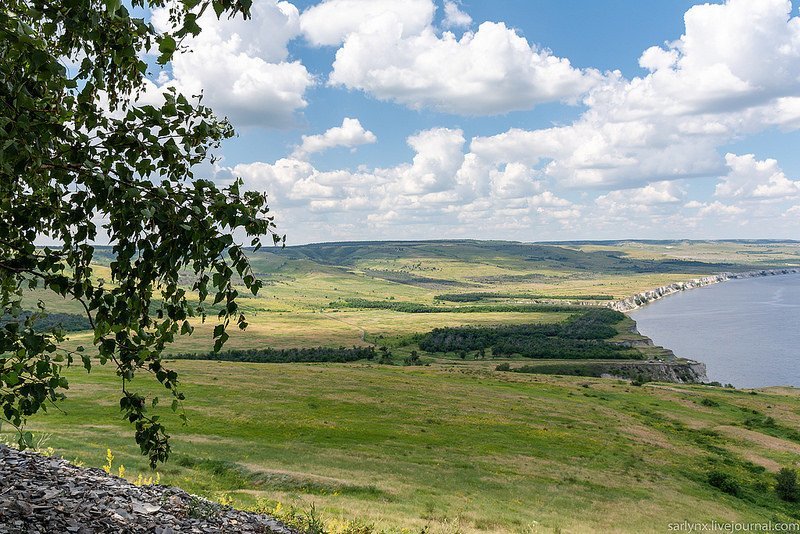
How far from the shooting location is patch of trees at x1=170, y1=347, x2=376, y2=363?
138m

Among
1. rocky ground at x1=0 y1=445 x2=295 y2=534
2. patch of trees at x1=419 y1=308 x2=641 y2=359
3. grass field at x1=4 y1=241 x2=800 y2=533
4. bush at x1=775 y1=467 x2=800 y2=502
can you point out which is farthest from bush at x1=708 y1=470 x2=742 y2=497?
patch of trees at x1=419 y1=308 x2=641 y2=359

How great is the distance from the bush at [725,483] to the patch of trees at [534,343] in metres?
105

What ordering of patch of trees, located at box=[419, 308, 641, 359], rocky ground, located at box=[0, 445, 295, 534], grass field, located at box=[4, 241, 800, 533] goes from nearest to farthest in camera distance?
rocky ground, located at box=[0, 445, 295, 534], grass field, located at box=[4, 241, 800, 533], patch of trees, located at box=[419, 308, 641, 359]

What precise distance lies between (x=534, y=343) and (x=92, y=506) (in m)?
174

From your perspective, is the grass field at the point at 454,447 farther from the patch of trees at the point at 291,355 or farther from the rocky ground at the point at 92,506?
the patch of trees at the point at 291,355

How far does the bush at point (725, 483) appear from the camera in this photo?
4425 centimetres

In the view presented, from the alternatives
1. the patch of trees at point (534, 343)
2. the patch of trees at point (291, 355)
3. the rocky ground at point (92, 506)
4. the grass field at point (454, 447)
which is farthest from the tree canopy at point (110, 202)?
the patch of trees at point (534, 343)

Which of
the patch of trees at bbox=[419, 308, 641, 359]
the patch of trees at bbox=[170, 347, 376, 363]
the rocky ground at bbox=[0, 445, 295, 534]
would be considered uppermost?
the rocky ground at bbox=[0, 445, 295, 534]

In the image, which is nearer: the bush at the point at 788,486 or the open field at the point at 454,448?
the open field at the point at 454,448

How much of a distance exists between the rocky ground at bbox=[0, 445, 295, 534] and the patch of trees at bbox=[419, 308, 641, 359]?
15135 centimetres

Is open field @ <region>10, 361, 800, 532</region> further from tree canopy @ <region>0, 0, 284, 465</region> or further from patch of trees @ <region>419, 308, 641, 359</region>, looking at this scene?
patch of trees @ <region>419, 308, 641, 359</region>

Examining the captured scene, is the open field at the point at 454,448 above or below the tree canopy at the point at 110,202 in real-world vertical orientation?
below

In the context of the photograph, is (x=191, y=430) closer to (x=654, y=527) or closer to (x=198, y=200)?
(x=654, y=527)

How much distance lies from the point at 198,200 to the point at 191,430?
40474mm
